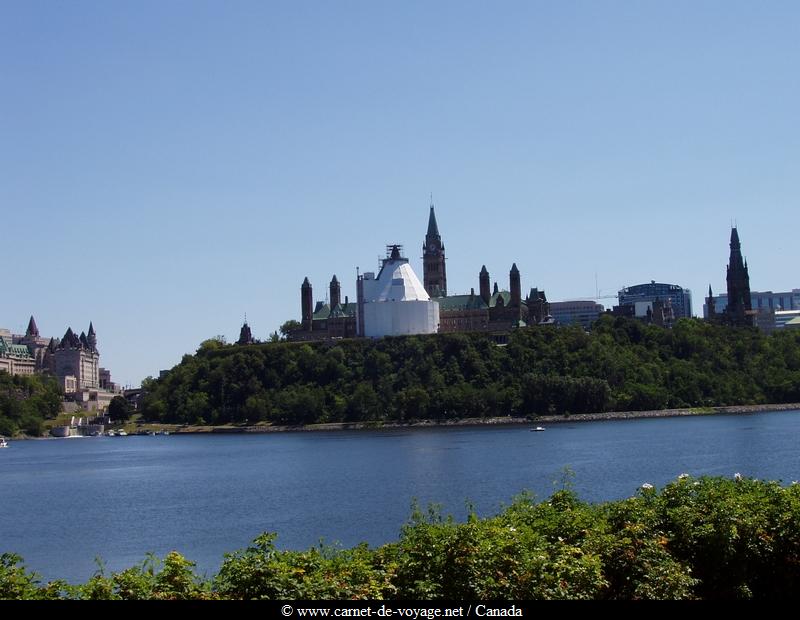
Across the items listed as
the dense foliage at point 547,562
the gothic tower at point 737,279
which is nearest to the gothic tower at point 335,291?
the gothic tower at point 737,279

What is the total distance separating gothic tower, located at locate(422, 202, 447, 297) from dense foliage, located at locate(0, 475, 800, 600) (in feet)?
413

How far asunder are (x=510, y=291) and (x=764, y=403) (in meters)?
34.6

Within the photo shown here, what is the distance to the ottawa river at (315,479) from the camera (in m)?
32.5

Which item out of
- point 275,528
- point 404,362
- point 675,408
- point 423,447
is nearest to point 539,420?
point 675,408

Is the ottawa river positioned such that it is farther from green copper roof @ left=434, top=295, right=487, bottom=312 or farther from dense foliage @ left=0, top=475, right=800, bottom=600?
green copper roof @ left=434, top=295, right=487, bottom=312

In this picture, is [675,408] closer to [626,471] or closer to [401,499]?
[626,471]

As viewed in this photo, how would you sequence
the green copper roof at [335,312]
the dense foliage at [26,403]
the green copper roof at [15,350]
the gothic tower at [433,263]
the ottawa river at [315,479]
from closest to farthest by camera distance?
the ottawa river at [315,479] < the dense foliage at [26,403] < the green copper roof at [335,312] < the gothic tower at [433,263] < the green copper roof at [15,350]

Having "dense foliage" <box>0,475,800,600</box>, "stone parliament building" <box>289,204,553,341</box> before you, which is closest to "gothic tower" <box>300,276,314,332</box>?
"stone parliament building" <box>289,204,553,341</box>

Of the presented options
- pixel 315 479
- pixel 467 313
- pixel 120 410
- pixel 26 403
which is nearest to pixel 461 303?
pixel 467 313

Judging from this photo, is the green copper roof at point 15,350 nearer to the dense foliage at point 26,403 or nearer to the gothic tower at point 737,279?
the dense foliage at point 26,403

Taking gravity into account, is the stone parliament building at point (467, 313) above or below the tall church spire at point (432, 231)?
below

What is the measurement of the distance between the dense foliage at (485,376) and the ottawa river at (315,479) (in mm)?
12145

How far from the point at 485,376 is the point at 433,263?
39.6 meters

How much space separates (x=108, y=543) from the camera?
3294cm
